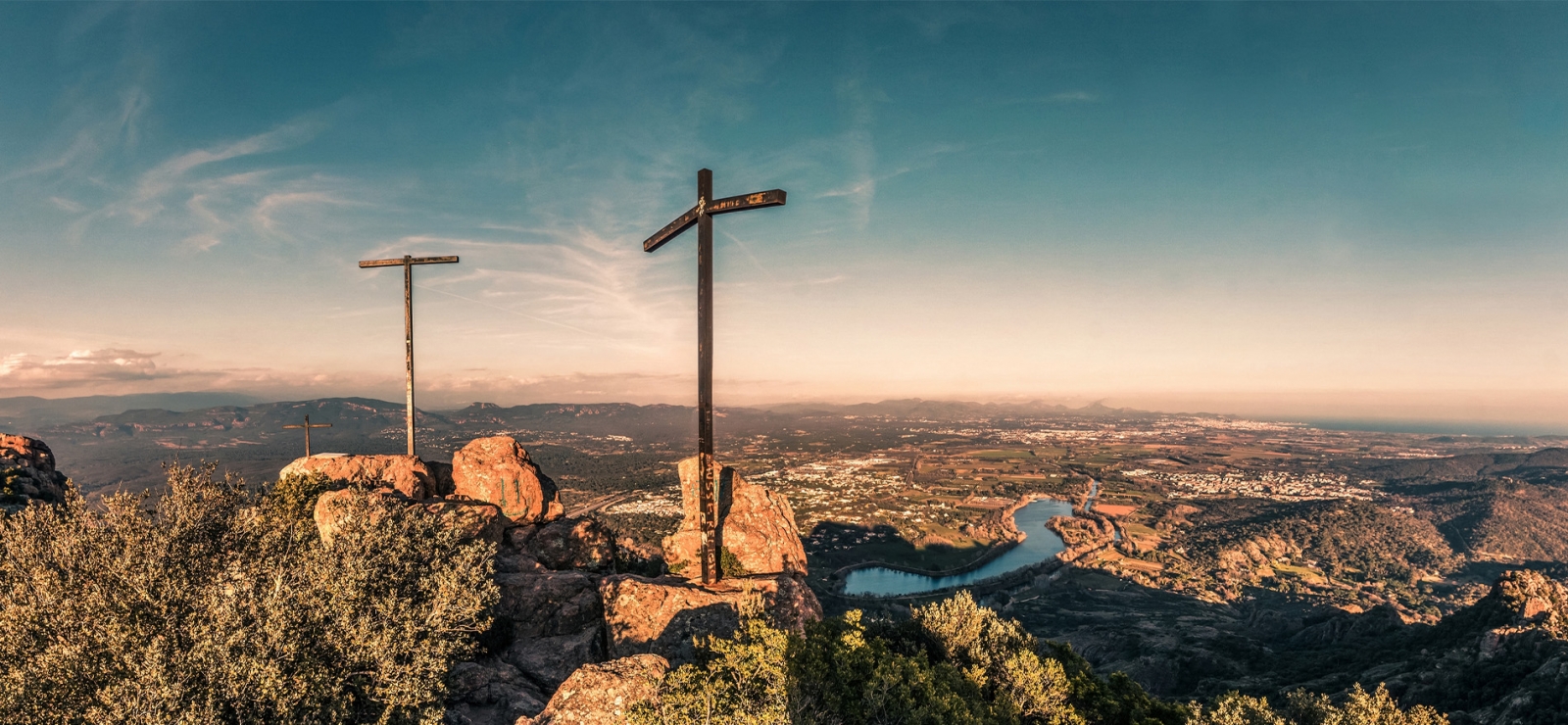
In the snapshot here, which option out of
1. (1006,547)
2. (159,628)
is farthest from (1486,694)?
(1006,547)

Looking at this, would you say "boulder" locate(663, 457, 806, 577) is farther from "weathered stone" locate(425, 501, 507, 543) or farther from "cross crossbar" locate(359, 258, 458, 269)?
"cross crossbar" locate(359, 258, 458, 269)

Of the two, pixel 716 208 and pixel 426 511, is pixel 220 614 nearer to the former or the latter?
pixel 426 511

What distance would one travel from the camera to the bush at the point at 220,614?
37.6ft

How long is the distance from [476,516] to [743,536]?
37.8 feet

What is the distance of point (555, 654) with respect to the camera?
19266mm

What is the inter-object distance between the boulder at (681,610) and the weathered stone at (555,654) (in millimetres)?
572

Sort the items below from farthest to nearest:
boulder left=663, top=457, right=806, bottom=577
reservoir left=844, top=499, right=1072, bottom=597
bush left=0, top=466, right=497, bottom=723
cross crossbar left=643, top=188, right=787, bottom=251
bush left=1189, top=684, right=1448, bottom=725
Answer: reservoir left=844, top=499, right=1072, bottom=597 < bush left=1189, top=684, right=1448, bottom=725 < boulder left=663, top=457, right=806, bottom=577 < cross crossbar left=643, top=188, right=787, bottom=251 < bush left=0, top=466, right=497, bottom=723

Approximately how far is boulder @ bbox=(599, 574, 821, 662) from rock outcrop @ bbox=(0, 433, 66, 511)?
25997 millimetres

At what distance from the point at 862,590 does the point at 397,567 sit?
13840 centimetres

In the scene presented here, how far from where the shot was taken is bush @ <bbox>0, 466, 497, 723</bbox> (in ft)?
37.6

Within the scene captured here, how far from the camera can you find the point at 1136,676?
81938 mm

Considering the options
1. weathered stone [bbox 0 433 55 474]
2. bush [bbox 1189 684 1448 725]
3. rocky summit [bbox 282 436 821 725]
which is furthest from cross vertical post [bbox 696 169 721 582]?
weathered stone [bbox 0 433 55 474]

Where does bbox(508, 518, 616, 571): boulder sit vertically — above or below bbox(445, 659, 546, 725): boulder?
above

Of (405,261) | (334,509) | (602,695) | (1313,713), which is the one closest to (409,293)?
(405,261)
